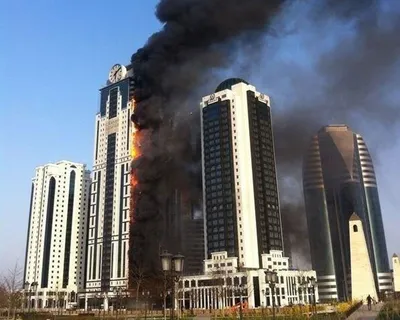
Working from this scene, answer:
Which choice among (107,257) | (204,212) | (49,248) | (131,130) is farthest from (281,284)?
(49,248)

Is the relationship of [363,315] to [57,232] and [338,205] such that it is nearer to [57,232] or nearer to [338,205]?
[57,232]

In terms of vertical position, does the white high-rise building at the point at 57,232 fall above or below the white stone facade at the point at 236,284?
above

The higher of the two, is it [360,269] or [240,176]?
[240,176]

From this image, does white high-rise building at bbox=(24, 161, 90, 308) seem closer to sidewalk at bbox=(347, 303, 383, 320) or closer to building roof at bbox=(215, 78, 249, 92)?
building roof at bbox=(215, 78, 249, 92)

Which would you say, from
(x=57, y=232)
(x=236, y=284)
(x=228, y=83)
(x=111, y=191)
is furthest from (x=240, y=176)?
(x=57, y=232)

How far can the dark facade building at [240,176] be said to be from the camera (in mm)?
122375

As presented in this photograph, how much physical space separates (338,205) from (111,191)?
96987mm

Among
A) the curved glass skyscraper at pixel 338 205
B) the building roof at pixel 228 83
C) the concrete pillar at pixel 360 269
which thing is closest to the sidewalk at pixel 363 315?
the concrete pillar at pixel 360 269

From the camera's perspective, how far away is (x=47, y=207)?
527ft

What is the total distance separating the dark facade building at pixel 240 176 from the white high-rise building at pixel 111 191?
2996cm

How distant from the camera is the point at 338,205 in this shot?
599ft

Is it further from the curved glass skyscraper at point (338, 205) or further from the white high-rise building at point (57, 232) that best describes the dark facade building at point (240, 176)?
the white high-rise building at point (57, 232)

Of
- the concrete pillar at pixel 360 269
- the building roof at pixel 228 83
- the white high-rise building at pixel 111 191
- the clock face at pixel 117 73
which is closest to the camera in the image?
the concrete pillar at pixel 360 269

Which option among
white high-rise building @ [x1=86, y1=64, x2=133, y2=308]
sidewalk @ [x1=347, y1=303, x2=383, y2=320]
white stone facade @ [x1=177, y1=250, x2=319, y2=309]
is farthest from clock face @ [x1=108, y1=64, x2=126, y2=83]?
Answer: sidewalk @ [x1=347, y1=303, x2=383, y2=320]
